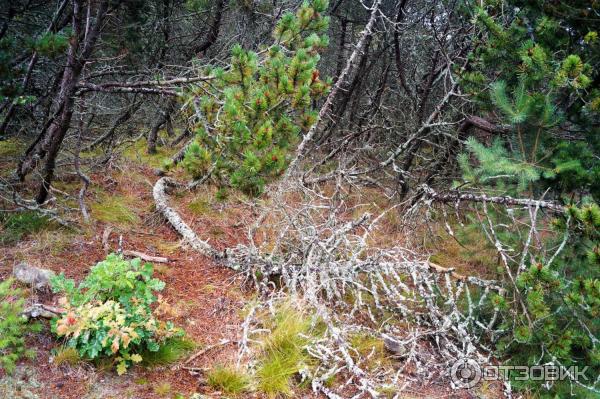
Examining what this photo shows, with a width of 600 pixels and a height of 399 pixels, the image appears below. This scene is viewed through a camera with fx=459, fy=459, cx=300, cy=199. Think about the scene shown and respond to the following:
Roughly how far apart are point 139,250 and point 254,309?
1558mm

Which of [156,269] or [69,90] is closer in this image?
[156,269]

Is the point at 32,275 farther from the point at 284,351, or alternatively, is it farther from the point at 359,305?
the point at 359,305

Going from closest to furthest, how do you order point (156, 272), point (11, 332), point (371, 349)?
point (11, 332)
point (371, 349)
point (156, 272)

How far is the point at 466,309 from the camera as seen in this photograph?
4082mm

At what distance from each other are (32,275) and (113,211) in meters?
1.77

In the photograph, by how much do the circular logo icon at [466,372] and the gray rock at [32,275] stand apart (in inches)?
118

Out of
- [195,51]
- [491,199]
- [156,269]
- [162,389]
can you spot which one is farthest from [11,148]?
[491,199]

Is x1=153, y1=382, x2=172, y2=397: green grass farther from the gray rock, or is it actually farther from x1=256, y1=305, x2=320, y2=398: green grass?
the gray rock

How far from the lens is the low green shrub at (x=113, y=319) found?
265cm

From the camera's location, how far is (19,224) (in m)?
4.21

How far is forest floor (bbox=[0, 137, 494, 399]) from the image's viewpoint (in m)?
2.66

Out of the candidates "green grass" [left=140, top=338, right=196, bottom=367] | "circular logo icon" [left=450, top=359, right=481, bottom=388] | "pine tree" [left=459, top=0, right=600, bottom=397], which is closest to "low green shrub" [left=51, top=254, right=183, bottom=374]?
"green grass" [left=140, top=338, right=196, bottom=367]

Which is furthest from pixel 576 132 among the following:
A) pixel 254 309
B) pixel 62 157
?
pixel 62 157

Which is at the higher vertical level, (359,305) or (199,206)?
(359,305)
